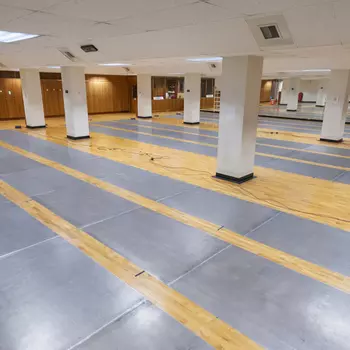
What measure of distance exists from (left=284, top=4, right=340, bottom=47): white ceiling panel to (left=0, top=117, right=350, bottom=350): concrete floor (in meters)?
2.51

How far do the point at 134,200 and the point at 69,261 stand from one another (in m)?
1.90

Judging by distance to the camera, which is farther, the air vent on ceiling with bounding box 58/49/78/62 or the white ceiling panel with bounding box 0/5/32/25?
the air vent on ceiling with bounding box 58/49/78/62

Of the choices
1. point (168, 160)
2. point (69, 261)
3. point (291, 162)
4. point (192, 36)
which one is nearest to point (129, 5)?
point (192, 36)

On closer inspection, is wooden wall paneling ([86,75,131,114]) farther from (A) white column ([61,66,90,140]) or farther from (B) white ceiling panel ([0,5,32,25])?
(B) white ceiling panel ([0,5,32,25])

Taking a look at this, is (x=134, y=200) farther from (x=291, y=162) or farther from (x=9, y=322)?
(x=291, y=162)

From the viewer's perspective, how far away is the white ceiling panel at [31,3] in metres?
3.00

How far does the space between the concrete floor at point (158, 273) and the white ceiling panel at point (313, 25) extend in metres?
2.51

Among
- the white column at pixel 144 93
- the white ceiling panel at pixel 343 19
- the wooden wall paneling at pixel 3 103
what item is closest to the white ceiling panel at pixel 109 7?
the white ceiling panel at pixel 343 19

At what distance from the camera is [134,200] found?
5102mm

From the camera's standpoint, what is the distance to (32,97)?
1203 centimetres

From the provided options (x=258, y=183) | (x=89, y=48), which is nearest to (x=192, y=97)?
(x=89, y=48)

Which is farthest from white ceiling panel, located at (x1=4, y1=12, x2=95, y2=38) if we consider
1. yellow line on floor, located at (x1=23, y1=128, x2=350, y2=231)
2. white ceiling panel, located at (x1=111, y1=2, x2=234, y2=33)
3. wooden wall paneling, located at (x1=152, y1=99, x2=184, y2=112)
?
wooden wall paneling, located at (x1=152, y1=99, x2=184, y2=112)

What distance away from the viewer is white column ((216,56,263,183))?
566 centimetres

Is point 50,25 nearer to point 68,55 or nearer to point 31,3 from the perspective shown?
point 31,3
